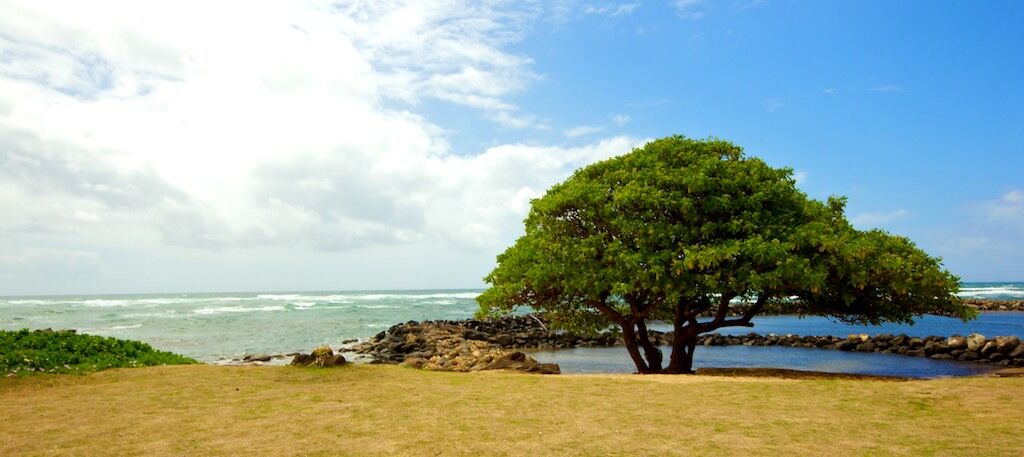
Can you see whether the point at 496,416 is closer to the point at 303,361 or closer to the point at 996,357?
the point at 303,361

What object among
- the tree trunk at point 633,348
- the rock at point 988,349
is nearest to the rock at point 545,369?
the tree trunk at point 633,348

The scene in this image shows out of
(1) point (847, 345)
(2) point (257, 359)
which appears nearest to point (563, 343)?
(1) point (847, 345)

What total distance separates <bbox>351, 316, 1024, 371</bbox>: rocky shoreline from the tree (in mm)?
3912

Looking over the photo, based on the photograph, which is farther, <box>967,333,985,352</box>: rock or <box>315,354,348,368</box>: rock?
<box>967,333,985,352</box>: rock

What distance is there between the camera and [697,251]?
15.2m

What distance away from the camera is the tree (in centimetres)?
1515

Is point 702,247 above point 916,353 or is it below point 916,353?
above

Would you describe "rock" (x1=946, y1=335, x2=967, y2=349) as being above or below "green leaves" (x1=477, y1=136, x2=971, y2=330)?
below

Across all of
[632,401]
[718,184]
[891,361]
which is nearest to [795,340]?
[891,361]

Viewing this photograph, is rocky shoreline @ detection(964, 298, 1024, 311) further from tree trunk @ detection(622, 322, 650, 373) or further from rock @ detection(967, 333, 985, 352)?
tree trunk @ detection(622, 322, 650, 373)

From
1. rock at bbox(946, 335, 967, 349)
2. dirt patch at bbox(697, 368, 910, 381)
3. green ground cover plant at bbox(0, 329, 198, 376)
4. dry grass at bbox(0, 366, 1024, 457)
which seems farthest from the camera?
rock at bbox(946, 335, 967, 349)

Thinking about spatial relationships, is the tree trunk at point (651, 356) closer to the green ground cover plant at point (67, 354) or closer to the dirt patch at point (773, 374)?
the dirt patch at point (773, 374)

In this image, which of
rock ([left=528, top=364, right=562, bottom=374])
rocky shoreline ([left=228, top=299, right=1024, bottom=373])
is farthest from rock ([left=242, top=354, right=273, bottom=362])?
rock ([left=528, top=364, right=562, bottom=374])

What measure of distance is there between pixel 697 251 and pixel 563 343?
20916 millimetres
